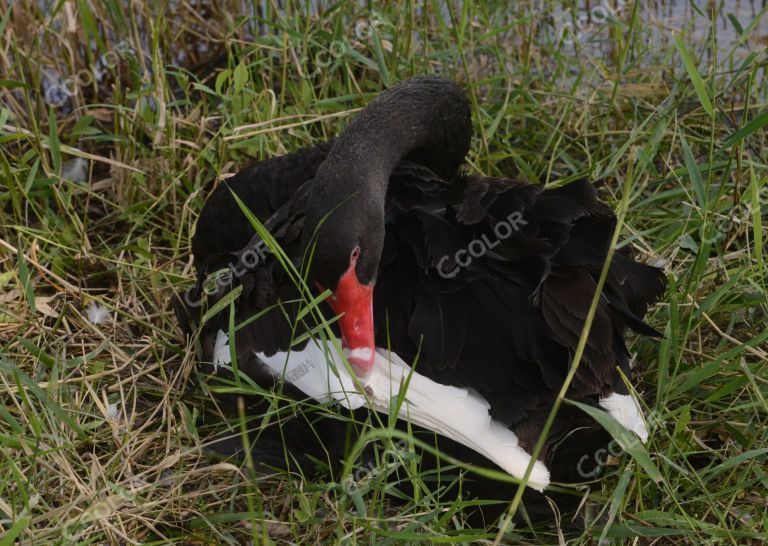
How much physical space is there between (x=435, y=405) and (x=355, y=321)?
0.27 metres

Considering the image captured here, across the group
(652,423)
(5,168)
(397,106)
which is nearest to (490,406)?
(652,423)

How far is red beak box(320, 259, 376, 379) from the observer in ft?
7.12

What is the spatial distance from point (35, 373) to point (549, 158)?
2.09 m

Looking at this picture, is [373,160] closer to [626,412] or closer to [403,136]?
[403,136]

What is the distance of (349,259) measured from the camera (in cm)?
214

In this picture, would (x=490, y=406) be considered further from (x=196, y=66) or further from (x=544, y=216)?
(x=196, y=66)

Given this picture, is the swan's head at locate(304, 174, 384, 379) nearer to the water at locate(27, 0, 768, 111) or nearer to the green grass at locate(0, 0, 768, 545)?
the green grass at locate(0, 0, 768, 545)

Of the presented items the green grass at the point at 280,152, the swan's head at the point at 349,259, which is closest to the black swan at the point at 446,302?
the swan's head at the point at 349,259

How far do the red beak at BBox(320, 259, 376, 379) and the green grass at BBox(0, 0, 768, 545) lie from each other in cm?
27

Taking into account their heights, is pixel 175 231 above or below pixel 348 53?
below

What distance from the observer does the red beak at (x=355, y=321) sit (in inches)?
85.4

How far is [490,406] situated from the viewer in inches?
83.9

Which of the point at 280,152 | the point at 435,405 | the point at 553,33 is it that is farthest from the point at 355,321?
the point at 553,33

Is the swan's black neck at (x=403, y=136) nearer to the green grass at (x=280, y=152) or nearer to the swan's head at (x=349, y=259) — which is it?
the swan's head at (x=349, y=259)
